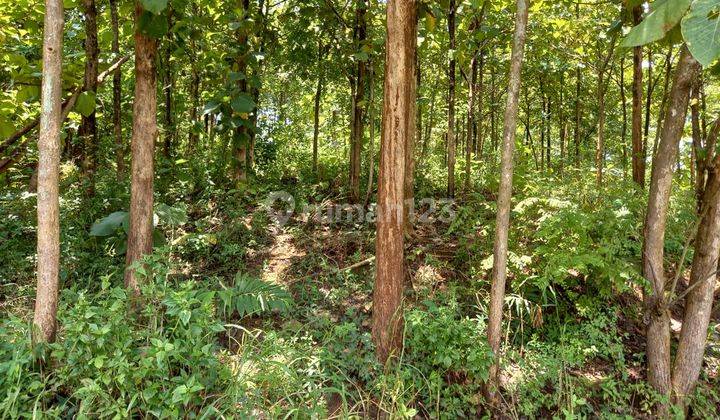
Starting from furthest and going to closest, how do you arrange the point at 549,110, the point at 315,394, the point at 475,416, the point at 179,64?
the point at 549,110 → the point at 179,64 → the point at 475,416 → the point at 315,394

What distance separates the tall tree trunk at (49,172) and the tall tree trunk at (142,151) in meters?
0.85

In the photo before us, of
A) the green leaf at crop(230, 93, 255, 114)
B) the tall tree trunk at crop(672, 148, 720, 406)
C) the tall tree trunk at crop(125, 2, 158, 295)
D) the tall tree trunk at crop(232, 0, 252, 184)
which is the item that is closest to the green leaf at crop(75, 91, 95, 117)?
the tall tree trunk at crop(125, 2, 158, 295)

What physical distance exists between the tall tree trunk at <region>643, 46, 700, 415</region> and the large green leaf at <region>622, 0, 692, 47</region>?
1795 millimetres

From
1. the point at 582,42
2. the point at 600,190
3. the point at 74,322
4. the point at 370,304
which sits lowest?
the point at 370,304

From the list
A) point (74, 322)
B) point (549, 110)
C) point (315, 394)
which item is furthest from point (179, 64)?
point (549, 110)

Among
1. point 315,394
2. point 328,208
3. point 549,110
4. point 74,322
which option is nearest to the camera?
point 74,322

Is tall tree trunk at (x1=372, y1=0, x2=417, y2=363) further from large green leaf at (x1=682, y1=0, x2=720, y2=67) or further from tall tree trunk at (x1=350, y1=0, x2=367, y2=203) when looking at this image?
tall tree trunk at (x1=350, y1=0, x2=367, y2=203)

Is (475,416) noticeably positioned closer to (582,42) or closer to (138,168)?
(138,168)

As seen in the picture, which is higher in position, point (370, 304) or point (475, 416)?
point (370, 304)

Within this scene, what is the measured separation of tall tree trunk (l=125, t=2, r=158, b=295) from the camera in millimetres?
3549

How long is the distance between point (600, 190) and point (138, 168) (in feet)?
18.2

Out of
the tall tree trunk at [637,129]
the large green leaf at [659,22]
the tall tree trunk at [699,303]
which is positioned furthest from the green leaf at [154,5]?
the tall tree trunk at [637,129]

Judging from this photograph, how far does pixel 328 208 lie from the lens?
6840 mm

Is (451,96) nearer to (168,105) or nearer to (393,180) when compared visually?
(393,180)
